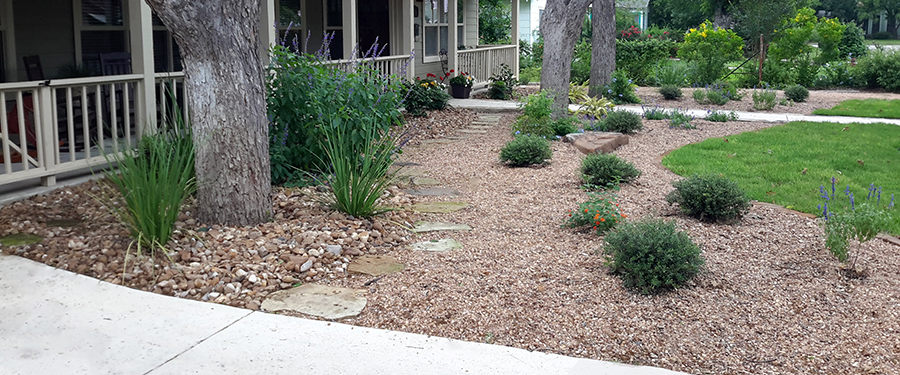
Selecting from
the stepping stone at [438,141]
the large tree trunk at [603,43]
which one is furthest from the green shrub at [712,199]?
the large tree trunk at [603,43]

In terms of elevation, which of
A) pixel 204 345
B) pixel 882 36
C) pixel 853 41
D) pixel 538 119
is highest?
pixel 882 36

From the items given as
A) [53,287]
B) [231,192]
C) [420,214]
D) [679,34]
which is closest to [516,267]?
[420,214]

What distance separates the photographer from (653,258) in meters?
3.94

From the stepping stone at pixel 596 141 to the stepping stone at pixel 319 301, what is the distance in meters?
4.86

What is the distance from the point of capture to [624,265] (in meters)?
4.08

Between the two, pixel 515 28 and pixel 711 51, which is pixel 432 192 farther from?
pixel 515 28

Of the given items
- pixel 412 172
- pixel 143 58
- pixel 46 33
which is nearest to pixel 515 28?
pixel 412 172

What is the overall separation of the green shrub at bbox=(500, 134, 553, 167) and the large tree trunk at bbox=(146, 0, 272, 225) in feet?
10.6

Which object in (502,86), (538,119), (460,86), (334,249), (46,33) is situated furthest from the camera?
(502,86)

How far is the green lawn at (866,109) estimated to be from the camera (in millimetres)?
12297

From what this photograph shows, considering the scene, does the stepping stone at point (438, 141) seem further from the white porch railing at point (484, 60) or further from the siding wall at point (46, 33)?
the white porch railing at point (484, 60)

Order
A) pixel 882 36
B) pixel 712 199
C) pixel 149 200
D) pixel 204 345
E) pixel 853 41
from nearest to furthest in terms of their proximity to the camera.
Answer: pixel 204 345
pixel 149 200
pixel 712 199
pixel 853 41
pixel 882 36

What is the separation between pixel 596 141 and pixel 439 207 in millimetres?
3402

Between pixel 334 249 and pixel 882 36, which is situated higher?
pixel 882 36
